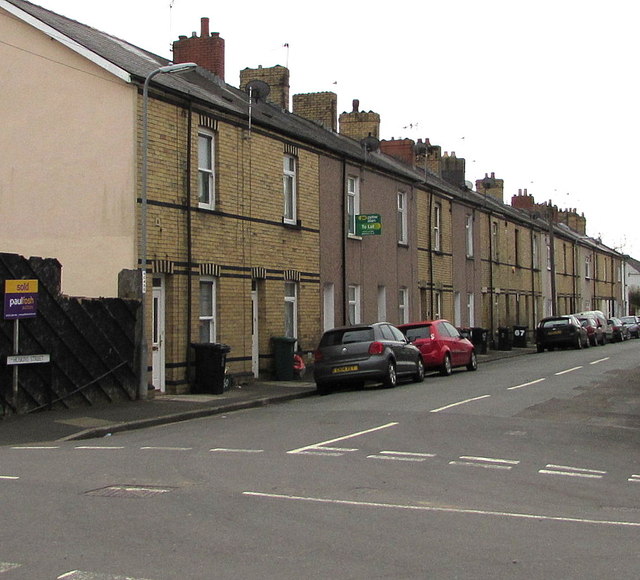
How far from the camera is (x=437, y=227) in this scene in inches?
1484

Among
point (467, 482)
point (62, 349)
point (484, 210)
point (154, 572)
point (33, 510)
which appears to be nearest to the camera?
point (154, 572)

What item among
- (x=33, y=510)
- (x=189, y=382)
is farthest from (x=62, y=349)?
(x=33, y=510)

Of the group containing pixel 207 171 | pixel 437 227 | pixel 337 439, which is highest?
pixel 437 227

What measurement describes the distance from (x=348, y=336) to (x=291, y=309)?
438cm

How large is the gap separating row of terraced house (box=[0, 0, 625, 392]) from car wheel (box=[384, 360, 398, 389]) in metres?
3.64

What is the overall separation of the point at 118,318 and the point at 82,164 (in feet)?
12.0

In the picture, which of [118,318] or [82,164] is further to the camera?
[82,164]

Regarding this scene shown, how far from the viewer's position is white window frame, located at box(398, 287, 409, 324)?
33.5m

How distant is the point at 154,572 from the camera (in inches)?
233

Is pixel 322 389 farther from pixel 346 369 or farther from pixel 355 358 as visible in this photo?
pixel 355 358

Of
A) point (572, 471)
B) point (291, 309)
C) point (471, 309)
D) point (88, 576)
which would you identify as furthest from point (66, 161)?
point (471, 309)

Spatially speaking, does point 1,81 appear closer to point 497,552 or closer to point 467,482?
point 467,482

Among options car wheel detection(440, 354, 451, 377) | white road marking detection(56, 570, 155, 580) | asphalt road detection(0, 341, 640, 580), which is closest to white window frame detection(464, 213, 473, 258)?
car wheel detection(440, 354, 451, 377)

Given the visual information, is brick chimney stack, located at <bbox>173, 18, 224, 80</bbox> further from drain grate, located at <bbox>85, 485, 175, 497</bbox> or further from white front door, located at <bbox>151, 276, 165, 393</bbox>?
drain grate, located at <bbox>85, 485, 175, 497</bbox>
